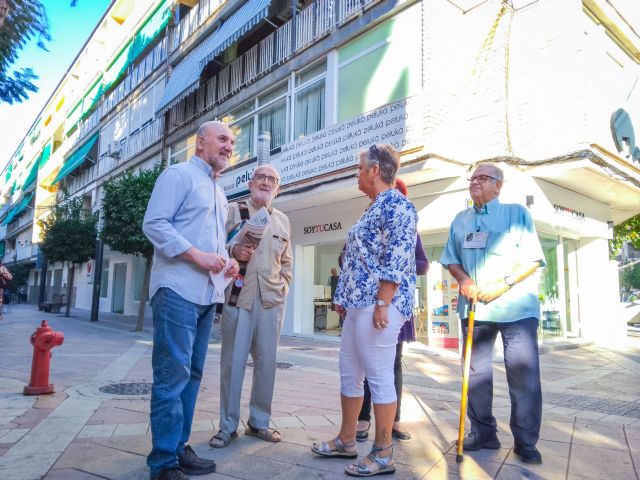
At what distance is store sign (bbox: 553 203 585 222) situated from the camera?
403 inches

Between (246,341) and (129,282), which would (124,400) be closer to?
(246,341)

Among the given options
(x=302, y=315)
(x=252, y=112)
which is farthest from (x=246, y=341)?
(x=252, y=112)

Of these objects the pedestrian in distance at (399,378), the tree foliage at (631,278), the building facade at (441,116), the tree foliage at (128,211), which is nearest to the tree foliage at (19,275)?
the tree foliage at (128,211)

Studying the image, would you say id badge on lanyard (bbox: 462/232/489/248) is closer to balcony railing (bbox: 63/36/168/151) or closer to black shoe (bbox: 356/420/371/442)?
black shoe (bbox: 356/420/371/442)

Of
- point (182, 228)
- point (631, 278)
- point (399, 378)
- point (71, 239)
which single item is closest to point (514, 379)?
point (399, 378)

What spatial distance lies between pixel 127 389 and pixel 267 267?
2627 mm

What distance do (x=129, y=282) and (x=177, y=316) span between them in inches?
878

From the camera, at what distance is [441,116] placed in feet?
29.6

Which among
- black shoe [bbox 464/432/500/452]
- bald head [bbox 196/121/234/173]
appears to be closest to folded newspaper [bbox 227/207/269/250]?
bald head [bbox 196/121/234/173]

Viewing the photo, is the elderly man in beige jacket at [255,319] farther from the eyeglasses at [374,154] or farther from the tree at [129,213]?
the tree at [129,213]

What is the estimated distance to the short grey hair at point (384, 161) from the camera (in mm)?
2994

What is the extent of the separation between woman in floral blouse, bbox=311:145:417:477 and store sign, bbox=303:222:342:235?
901cm

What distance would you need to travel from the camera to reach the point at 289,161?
1205 cm

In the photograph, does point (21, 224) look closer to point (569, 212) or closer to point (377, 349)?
point (569, 212)
